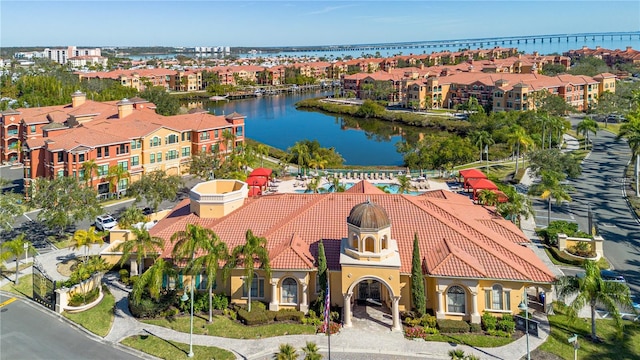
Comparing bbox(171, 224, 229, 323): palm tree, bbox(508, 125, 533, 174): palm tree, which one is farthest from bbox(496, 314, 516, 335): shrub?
bbox(508, 125, 533, 174): palm tree

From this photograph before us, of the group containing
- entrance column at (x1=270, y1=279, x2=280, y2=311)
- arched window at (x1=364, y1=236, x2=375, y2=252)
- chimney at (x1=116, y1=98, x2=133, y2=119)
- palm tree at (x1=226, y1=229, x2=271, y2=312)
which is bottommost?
entrance column at (x1=270, y1=279, x2=280, y2=311)

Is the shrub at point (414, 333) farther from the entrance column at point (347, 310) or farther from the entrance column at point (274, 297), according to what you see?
the entrance column at point (274, 297)

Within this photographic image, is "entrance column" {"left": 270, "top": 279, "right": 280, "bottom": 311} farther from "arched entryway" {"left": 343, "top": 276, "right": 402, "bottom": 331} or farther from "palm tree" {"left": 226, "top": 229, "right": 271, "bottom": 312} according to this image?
"arched entryway" {"left": 343, "top": 276, "right": 402, "bottom": 331}

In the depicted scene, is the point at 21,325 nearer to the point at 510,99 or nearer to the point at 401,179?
the point at 401,179

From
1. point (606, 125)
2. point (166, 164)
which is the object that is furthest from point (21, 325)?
point (606, 125)

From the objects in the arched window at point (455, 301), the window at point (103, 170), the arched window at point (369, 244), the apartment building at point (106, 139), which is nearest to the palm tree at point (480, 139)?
the apartment building at point (106, 139)

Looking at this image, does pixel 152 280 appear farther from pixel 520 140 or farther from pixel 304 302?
pixel 520 140

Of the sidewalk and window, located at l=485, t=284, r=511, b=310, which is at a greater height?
window, located at l=485, t=284, r=511, b=310
